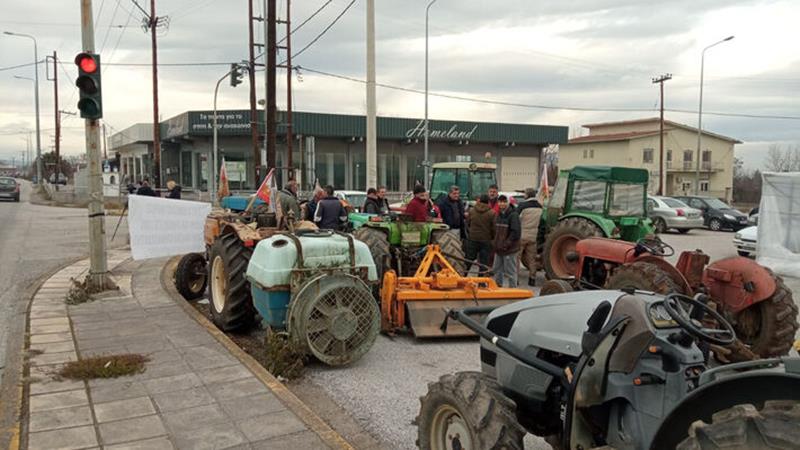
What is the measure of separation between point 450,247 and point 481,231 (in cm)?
141

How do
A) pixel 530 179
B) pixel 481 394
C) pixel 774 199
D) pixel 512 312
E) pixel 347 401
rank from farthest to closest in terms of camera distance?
pixel 530 179, pixel 774 199, pixel 347 401, pixel 512 312, pixel 481 394

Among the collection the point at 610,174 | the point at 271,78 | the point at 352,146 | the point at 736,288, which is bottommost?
the point at 736,288

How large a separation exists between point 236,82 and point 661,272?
739 inches

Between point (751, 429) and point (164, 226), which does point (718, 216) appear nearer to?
point (164, 226)

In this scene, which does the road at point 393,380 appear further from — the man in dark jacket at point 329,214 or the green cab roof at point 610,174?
the green cab roof at point 610,174

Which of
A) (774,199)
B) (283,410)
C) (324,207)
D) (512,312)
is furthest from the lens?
(774,199)

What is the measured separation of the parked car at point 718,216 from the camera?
26.5 metres

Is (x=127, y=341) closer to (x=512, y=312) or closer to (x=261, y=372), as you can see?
(x=261, y=372)

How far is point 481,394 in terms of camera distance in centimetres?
331

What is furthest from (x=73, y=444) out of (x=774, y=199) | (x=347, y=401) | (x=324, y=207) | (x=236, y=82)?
(x=236, y=82)

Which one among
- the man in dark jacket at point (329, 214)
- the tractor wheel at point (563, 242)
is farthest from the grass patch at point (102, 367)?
the tractor wheel at point (563, 242)

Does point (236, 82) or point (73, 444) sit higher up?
point (236, 82)

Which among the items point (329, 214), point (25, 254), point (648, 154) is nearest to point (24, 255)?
point (25, 254)

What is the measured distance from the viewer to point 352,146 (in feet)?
146
